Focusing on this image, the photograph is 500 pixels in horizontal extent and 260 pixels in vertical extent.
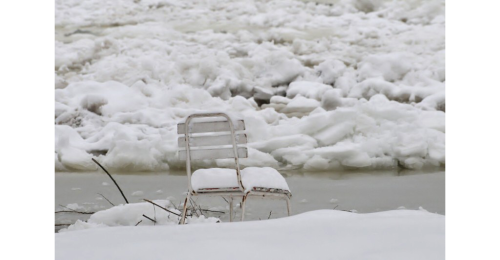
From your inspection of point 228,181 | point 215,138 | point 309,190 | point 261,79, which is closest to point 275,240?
point 228,181

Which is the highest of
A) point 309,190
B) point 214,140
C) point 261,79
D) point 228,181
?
point 261,79

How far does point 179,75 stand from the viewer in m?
4.25

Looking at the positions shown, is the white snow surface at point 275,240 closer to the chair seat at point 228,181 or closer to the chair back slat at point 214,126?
the chair seat at point 228,181

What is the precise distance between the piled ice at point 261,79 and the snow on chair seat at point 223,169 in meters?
1.83

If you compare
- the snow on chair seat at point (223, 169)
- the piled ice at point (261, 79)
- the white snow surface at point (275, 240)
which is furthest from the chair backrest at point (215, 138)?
the piled ice at point (261, 79)

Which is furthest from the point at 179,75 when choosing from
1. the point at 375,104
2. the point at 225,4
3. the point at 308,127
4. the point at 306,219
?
the point at 306,219

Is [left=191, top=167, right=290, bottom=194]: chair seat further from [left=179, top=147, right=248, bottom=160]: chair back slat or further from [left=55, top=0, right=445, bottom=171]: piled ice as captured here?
[left=55, top=0, right=445, bottom=171]: piled ice

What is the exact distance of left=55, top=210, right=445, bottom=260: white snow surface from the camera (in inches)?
31.4

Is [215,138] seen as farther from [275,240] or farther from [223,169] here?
[275,240]

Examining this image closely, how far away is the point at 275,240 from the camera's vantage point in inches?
34.4

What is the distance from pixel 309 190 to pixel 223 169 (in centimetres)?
181

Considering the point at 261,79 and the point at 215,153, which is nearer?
the point at 215,153

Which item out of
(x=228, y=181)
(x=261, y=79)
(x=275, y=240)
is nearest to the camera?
(x=275, y=240)

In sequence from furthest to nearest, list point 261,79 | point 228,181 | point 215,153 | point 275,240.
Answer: point 261,79, point 215,153, point 228,181, point 275,240
